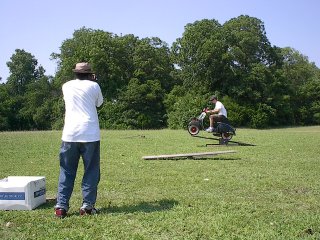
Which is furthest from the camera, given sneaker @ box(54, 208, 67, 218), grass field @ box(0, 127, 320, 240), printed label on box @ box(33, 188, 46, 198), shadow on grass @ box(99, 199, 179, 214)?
printed label on box @ box(33, 188, 46, 198)

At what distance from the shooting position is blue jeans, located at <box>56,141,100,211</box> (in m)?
5.11

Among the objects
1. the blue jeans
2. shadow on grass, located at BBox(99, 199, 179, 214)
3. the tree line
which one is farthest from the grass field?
the tree line

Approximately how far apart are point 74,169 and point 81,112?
0.74m

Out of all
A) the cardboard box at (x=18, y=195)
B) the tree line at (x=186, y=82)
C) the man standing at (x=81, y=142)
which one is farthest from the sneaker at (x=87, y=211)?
the tree line at (x=186, y=82)

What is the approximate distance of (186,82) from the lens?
4644 cm

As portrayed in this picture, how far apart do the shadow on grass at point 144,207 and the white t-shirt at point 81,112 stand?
94cm

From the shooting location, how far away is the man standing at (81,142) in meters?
5.12

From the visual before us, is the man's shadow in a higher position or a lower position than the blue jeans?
lower

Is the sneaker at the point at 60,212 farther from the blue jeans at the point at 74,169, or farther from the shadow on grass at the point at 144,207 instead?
the shadow on grass at the point at 144,207

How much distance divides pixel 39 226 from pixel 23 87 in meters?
61.1

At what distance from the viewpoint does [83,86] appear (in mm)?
5262

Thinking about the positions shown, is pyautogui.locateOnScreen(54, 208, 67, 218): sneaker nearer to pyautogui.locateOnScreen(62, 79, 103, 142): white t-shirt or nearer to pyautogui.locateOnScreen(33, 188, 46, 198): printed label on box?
pyautogui.locateOnScreen(33, 188, 46, 198): printed label on box

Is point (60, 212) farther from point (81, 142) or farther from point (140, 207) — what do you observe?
point (140, 207)

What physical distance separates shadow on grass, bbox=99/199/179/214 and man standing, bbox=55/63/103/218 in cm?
29
